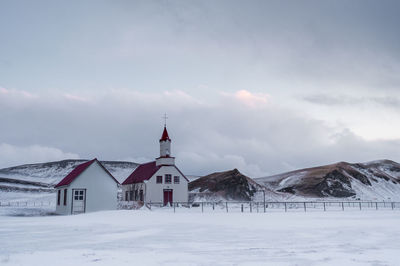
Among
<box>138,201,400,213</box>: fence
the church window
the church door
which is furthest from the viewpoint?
the church window

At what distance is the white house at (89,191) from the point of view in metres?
45.3

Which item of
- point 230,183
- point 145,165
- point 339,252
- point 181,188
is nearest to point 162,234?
point 339,252

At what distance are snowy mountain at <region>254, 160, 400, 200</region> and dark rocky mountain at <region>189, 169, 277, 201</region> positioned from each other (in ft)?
48.3

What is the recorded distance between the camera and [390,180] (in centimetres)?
14300

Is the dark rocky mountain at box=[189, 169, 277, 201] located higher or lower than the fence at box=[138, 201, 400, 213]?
higher

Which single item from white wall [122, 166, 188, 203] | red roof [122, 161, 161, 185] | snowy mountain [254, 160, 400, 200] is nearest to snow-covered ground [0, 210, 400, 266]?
white wall [122, 166, 188, 203]

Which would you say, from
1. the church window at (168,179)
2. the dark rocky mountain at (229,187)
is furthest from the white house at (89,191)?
the dark rocky mountain at (229,187)

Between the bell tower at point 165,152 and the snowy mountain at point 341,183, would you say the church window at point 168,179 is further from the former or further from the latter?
the snowy mountain at point 341,183

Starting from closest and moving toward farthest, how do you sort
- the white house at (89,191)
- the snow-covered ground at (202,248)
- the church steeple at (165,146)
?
1. the snow-covered ground at (202,248)
2. the white house at (89,191)
3. the church steeple at (165,146)

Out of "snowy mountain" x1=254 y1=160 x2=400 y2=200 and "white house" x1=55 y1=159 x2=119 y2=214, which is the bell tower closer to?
"white house" x1=55 y1=159 x2=119 y2=214

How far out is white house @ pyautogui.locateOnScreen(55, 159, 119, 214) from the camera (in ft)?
149

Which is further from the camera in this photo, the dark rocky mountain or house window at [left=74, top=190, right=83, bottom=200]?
the dark rocky mountain

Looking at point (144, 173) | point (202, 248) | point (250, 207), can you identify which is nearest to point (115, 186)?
point (144, 173)

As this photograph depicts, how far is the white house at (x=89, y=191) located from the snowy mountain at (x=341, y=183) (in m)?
70.3
